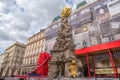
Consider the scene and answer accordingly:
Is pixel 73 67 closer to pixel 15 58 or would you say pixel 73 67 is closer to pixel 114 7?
pixel 114 7

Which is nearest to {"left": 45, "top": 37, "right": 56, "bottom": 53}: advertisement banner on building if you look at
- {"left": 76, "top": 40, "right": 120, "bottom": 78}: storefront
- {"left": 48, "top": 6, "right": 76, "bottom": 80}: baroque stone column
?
{"left": 48, "top": 6, "right": 76, "bottom": 80}: baroque stone column

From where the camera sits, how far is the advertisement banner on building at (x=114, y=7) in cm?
1817

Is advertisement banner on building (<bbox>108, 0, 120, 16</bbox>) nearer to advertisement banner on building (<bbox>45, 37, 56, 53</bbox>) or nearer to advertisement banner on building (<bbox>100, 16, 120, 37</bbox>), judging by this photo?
advertisement banner on building (<bbox>100, 16, 120, 37</bbox>)

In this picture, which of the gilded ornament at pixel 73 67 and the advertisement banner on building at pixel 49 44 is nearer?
the gilded ornament at pixel 73 67

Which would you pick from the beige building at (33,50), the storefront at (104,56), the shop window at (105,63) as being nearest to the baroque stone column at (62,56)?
the storefront at (104,56)

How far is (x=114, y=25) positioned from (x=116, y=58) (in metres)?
5.39

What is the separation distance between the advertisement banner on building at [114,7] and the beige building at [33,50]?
866 inches

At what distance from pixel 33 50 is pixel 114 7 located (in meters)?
28.6

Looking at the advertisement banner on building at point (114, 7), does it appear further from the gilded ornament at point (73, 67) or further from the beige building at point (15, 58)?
the beige building at point (15, 58)

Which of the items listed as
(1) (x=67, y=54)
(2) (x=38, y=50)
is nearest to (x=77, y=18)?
(1) (x=67, y=54)

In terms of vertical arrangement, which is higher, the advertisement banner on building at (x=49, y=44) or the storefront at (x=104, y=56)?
the advertisement banner on building at (x=49, y=44)

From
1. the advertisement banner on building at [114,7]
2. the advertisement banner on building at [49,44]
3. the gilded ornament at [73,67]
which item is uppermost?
the advertisement banner on building at [114,7]

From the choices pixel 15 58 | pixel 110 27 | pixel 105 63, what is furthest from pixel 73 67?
pixel 15 58

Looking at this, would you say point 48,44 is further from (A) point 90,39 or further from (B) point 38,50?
(A) point 90,39
